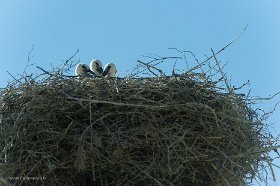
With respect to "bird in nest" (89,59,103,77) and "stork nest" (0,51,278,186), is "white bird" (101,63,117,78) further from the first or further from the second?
"stork nest" (0,51,278,186)

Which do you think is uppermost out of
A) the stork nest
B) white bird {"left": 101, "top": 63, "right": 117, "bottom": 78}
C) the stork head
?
the stork head

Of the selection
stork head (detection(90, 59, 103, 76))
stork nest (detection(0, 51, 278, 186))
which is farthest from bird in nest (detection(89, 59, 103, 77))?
stork nest (detection(0, 51, 278, 186))

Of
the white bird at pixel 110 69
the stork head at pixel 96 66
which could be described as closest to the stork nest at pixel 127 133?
the white bird at pixel 110 69

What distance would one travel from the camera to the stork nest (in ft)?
17.3

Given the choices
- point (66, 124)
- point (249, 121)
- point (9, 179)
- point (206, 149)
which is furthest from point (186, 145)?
point (9, 179)

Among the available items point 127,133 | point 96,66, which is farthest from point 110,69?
point 127,133

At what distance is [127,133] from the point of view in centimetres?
533

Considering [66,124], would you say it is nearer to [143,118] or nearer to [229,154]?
[143,118]

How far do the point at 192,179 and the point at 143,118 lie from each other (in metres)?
0.67

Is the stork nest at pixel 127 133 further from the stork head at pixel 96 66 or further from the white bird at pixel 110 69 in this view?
the stork head at pixel 96 66

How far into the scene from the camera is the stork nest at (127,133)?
5285 mm

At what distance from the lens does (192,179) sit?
18.3ft

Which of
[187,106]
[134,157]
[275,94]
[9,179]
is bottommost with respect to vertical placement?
[9,179]

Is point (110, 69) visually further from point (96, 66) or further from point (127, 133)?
point (127, 133)
